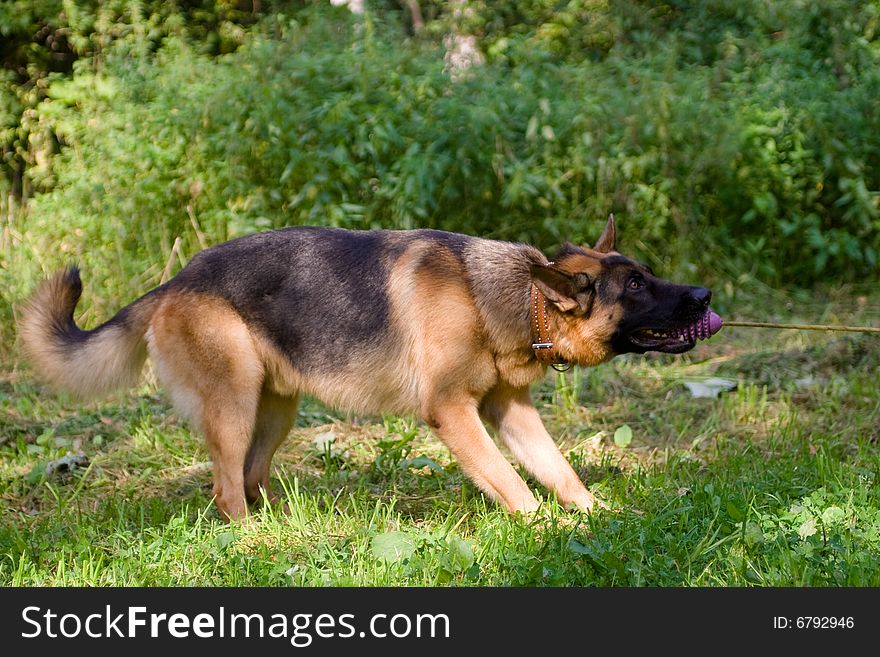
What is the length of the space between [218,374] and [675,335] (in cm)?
210

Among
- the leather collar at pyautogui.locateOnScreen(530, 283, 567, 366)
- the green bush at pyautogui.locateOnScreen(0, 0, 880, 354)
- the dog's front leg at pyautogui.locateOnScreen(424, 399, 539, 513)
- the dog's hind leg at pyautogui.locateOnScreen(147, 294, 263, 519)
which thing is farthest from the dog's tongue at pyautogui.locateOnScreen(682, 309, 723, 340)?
the green bush at pyautogui.locateOnScreen(0, 0, 880, 354)

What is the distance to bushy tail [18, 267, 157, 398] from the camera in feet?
16.3

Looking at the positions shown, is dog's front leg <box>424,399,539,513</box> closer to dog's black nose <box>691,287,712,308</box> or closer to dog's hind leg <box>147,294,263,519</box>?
dog's hind leg <box>147,294,263,519</box>

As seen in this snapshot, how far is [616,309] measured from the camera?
454 cm

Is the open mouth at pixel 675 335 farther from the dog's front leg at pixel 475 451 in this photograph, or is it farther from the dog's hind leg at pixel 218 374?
the dog's hind leg at pixel 218 374

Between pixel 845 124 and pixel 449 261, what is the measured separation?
525 centimetres

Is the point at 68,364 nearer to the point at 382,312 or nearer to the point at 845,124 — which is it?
the point at 382,312

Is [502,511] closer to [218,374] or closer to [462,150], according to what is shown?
[218,374]

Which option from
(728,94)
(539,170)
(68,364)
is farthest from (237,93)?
(728,94)

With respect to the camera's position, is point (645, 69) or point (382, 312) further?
point (645, 69)

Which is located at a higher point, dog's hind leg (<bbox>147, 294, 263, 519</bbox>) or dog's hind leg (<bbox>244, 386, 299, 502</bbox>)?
dog's hind leg (<bbox>147, 294, 263, 519</bbox>)

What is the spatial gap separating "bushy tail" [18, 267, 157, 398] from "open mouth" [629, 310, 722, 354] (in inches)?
92.9

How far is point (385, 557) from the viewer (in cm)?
386

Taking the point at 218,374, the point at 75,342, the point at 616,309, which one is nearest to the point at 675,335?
the point at 616,309
